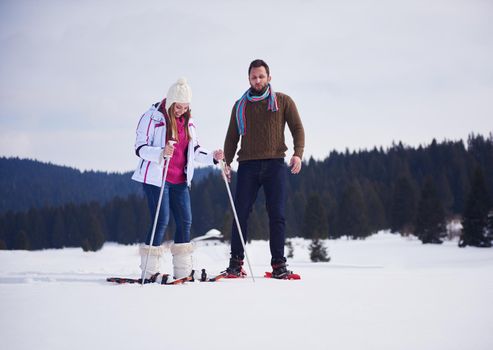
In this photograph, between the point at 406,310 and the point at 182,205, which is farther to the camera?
the point at 182,205

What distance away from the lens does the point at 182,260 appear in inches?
176

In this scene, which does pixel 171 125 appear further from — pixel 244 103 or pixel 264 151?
pixel 264 151

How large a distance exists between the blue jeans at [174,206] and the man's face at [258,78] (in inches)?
55.3

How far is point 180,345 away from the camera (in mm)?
1942

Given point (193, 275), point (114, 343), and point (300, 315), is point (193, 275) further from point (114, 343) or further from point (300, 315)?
point (114, 343)

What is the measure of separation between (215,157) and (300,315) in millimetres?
2469

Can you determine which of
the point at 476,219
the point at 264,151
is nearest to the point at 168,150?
the point at 264,151

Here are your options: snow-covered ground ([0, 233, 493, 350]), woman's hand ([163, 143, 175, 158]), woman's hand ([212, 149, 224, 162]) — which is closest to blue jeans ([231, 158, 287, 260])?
woman's hand ([212, 149, 224, 162])

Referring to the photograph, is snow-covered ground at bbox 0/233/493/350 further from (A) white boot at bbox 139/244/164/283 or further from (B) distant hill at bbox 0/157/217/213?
(B) distant hill at bbox 0/157/217/213

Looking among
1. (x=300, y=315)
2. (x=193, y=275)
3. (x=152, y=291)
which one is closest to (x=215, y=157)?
(x=193, y=275)

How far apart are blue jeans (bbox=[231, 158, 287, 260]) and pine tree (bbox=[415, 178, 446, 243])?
140 ft

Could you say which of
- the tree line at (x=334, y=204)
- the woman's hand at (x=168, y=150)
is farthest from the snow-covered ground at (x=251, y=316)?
the tree line at (x=334, y=204)

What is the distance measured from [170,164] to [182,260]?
108 cm

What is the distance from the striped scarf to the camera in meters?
4.64
